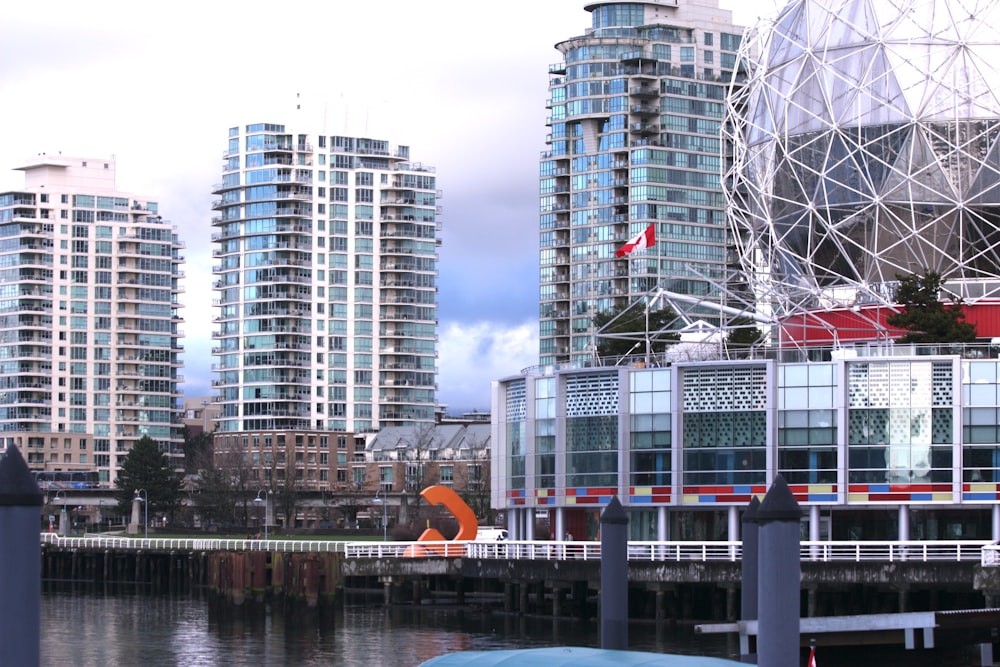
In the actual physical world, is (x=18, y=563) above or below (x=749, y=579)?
above

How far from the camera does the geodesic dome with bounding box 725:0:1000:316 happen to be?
82625mm

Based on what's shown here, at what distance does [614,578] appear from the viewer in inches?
1737

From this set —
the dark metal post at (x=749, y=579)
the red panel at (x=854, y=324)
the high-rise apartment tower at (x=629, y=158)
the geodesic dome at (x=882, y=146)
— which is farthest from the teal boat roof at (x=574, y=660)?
the high-rise apartment tower at (x=629, y=158)

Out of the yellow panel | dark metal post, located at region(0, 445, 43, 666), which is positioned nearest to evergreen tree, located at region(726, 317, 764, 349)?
the yellow panel

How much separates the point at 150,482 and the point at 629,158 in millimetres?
51557

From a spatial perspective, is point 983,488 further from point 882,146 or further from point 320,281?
point 320,281

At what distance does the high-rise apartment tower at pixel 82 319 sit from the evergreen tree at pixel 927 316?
12330 cm

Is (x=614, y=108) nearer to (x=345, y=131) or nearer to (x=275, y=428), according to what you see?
(x=345, y=131)

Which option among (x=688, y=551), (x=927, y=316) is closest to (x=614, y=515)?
(x=688, y=551)

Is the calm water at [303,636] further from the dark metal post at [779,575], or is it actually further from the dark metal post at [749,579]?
the dark metal post at [779,575]

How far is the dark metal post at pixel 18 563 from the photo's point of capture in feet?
79.6

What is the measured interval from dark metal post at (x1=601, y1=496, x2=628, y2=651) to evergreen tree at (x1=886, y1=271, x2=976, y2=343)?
3712cm

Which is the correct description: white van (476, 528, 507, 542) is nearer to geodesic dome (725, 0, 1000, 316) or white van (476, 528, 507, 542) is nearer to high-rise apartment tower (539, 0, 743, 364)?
geodesic dome (725, 0, 1000, 316)

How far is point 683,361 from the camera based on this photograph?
78312mm
